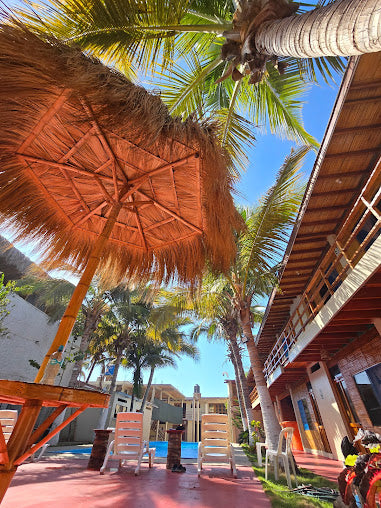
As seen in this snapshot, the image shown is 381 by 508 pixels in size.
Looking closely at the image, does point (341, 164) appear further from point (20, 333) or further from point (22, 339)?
point (22, 339)

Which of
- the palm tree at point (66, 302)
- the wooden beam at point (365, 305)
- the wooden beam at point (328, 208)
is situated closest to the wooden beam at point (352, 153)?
the wooden beam at point (328, 208)

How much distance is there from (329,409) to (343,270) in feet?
19.1

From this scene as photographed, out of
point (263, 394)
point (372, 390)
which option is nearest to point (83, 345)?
point (263, 394)

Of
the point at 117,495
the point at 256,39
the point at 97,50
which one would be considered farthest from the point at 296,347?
the point at 97,50

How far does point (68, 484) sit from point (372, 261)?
214 inches

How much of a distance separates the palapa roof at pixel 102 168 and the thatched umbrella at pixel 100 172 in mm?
11

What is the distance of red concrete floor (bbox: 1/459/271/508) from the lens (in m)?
2.78

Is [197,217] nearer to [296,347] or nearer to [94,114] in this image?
[94,114]

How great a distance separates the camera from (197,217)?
3.50 m

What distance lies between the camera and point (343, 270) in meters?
5.31

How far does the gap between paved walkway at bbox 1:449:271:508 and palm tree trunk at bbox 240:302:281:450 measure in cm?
141

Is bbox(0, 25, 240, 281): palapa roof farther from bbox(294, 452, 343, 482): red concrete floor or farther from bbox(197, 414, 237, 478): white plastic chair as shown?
bbox(294, 452, 343, 482): red concrete floor

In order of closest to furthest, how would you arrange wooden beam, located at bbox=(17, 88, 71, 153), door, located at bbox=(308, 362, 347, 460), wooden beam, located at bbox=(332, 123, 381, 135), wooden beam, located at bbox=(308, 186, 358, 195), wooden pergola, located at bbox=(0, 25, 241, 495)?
wooden pergola, located at bbox=(0, 25, 241, 495)
wooden beam, located at bbox=(17, 88, 71, 153)
wooden beam, located at bbox=(332, 123, 381, 135)
wooden beam, located at bbox=(308, 186, 358, 195)
door, located at bbox=(308, 362, 347, 460)

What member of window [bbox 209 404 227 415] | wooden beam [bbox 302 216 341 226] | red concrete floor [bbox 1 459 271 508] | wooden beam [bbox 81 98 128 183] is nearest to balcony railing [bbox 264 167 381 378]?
wooden beam [bbox 302 216 341 226]
